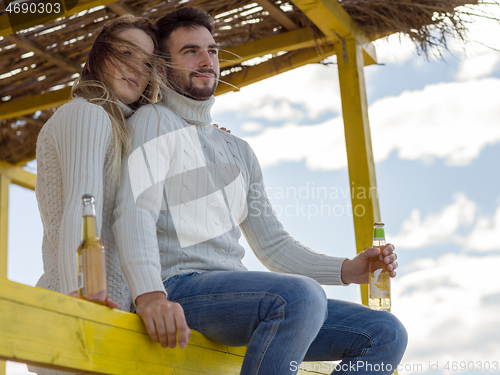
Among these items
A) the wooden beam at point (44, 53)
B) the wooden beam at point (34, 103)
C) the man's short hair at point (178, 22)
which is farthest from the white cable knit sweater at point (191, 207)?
the wooden beam at point (34, 103)

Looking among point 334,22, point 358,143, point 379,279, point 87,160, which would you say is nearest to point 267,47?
point 334,22

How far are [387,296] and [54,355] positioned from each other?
135 centimetres

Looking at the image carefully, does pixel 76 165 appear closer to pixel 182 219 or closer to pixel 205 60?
pixel 182 219

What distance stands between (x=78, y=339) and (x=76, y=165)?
507 mm

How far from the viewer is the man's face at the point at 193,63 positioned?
2.14 metres

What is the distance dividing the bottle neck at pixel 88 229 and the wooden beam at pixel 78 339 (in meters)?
0.16

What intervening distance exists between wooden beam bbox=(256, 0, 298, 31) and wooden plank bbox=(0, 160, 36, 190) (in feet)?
8.98

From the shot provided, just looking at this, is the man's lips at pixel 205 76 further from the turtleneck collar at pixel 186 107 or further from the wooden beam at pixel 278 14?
the wooden beam at pixel 278 14

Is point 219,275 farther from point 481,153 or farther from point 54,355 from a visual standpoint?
point 481,153

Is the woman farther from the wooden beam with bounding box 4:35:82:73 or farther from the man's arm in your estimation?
the wooden beam with bounding box 4:35:82:73

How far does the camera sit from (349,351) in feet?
5.99

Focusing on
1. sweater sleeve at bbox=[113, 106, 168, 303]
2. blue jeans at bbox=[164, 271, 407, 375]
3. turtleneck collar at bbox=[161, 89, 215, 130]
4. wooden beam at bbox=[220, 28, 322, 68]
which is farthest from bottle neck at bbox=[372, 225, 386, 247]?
wooden beam at bbox=[220, 28, 322, 68]

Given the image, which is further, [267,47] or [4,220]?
[4,220]

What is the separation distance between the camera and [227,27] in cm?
371
